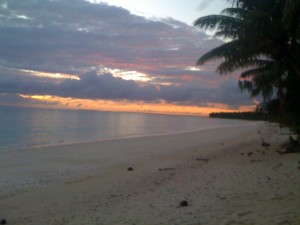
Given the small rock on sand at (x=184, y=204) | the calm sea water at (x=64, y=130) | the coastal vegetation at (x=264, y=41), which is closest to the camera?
the small rock on sand at (x=184, y=204)

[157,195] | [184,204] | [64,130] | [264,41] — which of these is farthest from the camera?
[64,130]

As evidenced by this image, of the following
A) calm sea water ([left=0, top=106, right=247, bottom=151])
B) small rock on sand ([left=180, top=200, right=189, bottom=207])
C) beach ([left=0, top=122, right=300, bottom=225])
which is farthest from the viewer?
calm sea water ([left=0, top=106, right=247, bottom=151])

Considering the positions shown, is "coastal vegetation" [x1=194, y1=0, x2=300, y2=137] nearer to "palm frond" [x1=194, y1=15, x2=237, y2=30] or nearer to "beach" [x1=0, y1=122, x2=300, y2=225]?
"palm frond" [x1=194, y1=15, x2=237, y2=30]

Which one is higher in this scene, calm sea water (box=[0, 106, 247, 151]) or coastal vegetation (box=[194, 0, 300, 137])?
coastal vegetation (box=[194, 0, 300, 137])

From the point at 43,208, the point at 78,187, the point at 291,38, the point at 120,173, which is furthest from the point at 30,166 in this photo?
the point at 291,38

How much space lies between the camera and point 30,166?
15875mm

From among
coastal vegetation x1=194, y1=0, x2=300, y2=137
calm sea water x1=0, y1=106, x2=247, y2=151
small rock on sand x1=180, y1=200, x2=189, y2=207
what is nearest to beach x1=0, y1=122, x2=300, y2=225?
small rock on sand x1=180, y1=200, x2=189, y2=207

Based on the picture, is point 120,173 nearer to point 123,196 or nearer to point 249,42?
point 123,196

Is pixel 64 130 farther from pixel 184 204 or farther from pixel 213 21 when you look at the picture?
pixel 184 204

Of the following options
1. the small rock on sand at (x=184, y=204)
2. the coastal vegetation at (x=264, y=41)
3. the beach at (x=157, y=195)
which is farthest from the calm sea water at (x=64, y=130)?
the small rock on sand at (x=184, y=204)

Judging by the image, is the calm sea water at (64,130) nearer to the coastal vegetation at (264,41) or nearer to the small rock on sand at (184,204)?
the coastal vegetation at (264,41)

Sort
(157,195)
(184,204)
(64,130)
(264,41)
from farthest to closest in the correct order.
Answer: (64,130) < (264,41) < (157,195) < (184,204)

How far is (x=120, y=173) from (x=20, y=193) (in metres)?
3.93

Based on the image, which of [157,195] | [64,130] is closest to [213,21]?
[157,195]
